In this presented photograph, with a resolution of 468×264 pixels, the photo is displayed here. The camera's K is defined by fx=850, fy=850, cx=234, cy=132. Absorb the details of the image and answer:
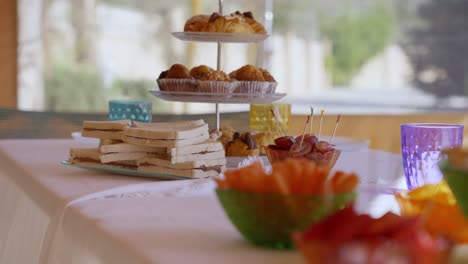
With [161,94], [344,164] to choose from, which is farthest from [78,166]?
[344,164]

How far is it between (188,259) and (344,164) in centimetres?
79

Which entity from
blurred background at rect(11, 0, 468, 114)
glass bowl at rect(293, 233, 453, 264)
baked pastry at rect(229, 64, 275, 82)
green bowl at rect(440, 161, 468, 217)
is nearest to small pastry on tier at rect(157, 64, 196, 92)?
baked pastry at rect(229, 64, 275, 82)

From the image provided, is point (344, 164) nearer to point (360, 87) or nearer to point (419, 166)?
point (419, 166)

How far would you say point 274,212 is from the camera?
0.80 m

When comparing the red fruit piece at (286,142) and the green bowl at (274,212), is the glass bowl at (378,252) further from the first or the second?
the red fruit piece at (286,142)

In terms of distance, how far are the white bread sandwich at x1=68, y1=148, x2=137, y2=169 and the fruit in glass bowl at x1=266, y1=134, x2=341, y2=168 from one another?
24 centimetres

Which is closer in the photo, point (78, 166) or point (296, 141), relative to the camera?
point (296, 141)

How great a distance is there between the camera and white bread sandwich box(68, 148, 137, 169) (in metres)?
1.36

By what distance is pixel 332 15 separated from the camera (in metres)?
8.88

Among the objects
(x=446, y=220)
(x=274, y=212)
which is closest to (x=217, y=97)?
(x=274, y=212)

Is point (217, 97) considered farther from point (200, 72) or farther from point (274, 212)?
point (274, 212)

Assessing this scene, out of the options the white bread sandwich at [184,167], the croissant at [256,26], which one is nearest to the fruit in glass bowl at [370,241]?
the white bread sandwich at [184,167]

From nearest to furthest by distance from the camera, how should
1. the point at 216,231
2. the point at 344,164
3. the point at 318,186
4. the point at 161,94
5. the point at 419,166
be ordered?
Answer: the point at 318,186 < the point at 216,231 < the point at 419,166 < the point at 344,164 < the point at 161,94

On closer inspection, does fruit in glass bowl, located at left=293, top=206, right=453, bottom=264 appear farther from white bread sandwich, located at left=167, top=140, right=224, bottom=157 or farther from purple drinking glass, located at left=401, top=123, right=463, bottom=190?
white bread sandwich, located at left=167, top=140, right=224, bottom=157
